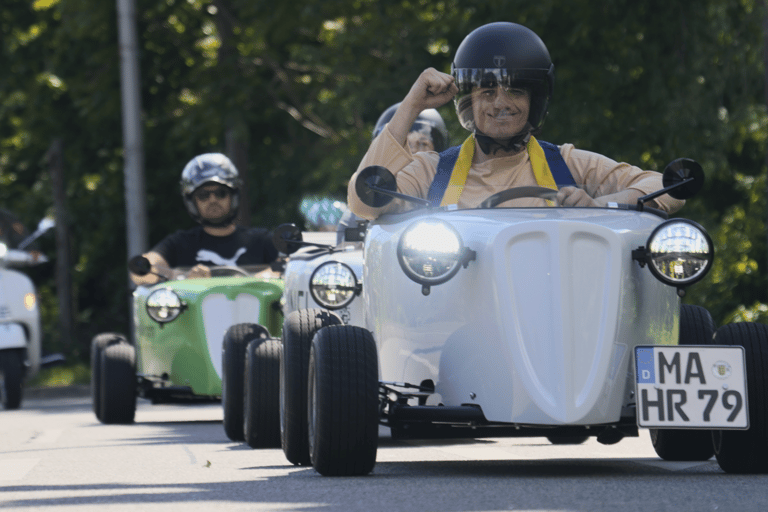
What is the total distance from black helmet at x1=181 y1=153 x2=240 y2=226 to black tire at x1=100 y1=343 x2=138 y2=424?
54.2 inches

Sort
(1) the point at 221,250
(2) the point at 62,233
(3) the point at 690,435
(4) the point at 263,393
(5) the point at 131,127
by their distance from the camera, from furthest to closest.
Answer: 1. (2) the point at 62,233
2. (5) the point at 131,127
3. (1) the point at 221,250
4. (4) the point at 263,393
5. (3) the point at 690,435

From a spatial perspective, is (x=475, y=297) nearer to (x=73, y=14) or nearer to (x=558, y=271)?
(x=558, y=271)

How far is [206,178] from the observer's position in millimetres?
13016

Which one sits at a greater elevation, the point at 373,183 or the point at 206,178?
the point at 206,178

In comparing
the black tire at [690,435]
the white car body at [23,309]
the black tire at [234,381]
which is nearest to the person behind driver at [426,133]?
the black tire at [234,381]

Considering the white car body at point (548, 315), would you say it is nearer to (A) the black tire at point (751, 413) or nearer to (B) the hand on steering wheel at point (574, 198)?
(A) the black tire at point (751, 413)

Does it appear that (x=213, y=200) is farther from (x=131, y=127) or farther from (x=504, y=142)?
(x=131, y=127)

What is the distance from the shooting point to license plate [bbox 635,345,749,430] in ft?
19.2

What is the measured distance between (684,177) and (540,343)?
1072 mm

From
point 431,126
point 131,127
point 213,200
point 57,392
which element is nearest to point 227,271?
point 213,200

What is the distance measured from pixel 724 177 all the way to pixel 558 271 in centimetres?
1585

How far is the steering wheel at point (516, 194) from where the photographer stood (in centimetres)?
674

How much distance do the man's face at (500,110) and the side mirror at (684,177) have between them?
Answer: 2.73 ft

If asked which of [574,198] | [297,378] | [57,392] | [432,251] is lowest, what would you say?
[57,392]
